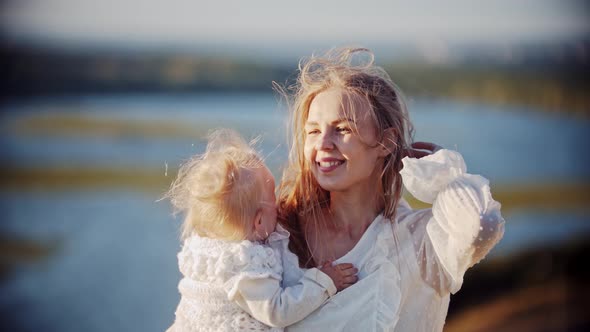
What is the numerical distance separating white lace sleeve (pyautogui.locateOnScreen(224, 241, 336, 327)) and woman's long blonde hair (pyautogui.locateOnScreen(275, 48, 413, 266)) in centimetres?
15

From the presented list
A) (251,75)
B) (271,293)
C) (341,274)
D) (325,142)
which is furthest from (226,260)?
(251,75)

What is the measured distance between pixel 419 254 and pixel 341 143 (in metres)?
0.34

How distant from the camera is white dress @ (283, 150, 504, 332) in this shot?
1770 millimetres

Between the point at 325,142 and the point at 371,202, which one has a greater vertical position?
the point at 325,142

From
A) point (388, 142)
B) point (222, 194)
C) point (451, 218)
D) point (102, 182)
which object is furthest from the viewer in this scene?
point (102, 182)

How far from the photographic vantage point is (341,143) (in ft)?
6.57

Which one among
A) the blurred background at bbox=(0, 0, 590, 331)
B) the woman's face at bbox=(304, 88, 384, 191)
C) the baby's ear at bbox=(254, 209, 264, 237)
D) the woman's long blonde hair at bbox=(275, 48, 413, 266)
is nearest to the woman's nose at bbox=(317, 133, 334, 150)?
the woman's face at bbox=(304, 88, 384, 191)

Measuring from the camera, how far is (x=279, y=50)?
23.8 ft

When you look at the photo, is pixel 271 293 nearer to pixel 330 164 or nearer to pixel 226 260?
pixel 226 260

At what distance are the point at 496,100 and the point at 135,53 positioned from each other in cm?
340

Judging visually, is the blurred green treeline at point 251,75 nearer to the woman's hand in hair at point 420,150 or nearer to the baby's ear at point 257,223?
the woman's hand in hair at point 420,150

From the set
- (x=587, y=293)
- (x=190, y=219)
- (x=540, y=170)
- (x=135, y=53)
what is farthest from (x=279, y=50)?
(x=190, y=219)

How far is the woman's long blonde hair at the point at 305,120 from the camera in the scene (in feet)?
6.75

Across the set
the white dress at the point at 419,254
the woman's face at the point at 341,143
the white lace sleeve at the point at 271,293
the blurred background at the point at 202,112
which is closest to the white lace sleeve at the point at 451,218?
the white dress at the point at 419,254
